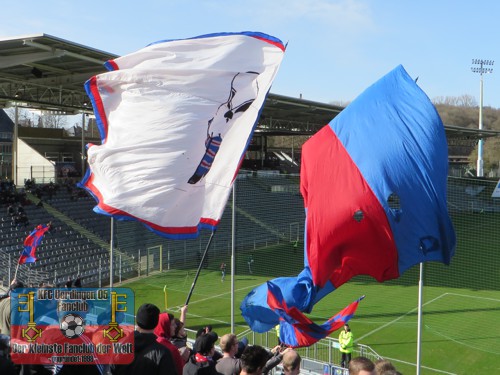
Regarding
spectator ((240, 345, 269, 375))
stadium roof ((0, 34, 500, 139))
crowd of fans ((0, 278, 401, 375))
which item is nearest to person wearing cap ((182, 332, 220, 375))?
crowd of fans ((0, 278, 401, 375))

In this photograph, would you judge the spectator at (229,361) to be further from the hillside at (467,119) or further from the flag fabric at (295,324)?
the hillside at (467,119)

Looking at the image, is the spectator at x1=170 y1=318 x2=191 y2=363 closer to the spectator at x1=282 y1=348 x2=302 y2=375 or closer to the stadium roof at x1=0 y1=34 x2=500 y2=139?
the spectator at x1=282 y1=348 x2=302 y2=375

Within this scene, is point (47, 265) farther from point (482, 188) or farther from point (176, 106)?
point (482, 188)

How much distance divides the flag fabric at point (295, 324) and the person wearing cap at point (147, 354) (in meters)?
2.17

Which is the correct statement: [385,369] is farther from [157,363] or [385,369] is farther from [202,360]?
[202,360]

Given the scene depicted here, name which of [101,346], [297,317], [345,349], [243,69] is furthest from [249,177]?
[101,346]

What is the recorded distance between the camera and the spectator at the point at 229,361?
4.13 meters

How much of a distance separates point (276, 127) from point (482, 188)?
49.3ft

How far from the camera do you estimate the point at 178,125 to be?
275 inches

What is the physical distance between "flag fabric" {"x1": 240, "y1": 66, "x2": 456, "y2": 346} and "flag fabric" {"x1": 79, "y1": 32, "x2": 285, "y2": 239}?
1192 mm

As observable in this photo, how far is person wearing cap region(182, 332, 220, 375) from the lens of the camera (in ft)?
13.7

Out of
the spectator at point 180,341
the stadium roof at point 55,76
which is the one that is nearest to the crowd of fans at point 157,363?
the spectator at point 180,341

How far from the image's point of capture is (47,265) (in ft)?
69.0

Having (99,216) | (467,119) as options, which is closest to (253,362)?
(99,216)
